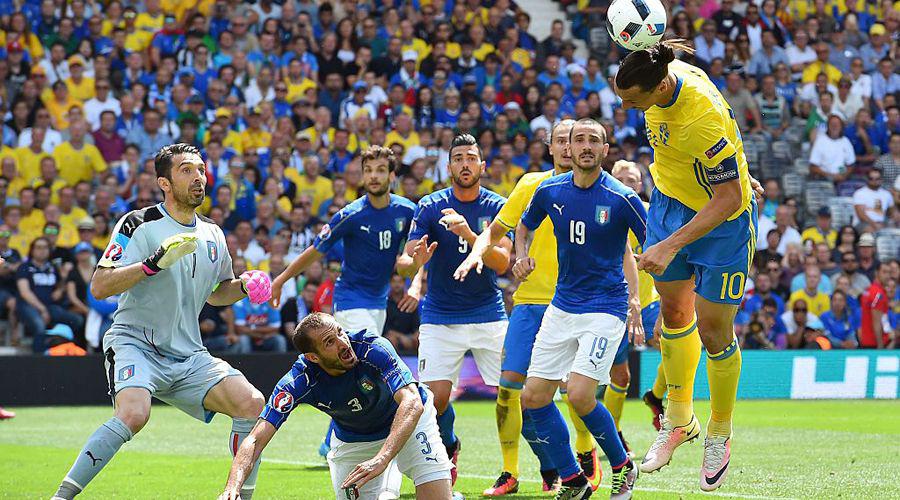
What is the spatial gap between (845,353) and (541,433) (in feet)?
37.2

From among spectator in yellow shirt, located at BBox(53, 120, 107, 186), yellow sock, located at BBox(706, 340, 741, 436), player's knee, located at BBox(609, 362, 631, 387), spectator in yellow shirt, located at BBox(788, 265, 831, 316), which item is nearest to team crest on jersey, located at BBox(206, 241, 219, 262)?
yellow sock, located at BBox(706, 340, 741, 436)

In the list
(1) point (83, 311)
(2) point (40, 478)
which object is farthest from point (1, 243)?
(2) point (40, 478)

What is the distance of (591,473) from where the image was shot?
998 centimetres

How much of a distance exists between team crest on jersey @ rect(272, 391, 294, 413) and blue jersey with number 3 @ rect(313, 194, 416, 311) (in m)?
4.57

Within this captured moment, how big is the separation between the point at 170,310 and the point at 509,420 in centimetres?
308

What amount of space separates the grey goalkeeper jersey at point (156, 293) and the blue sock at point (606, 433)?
2.84m

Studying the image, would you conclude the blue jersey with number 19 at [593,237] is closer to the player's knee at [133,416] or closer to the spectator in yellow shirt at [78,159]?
the player's knee at [133,416]

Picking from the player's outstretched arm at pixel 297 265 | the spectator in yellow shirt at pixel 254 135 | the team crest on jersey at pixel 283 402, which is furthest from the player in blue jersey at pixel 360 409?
the spectator in yellow shirt at pixel 254 135

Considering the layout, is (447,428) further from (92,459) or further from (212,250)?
(92,459)

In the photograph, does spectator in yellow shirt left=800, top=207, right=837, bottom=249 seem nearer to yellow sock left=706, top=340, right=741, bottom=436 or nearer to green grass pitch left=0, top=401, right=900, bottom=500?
green grass pitch left=0, top=401, right=900, bottom=500

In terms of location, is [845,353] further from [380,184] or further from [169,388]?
[169,388]

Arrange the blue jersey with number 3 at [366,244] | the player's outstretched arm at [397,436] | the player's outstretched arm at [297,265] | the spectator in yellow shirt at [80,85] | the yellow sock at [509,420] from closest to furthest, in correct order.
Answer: the player's outstretched arm at [397,436], the yellow sock at [509,420], the player's outstretched arm at [297,265], the blue jersey with number 3 at [366,244], the spectator in yellow shirt at [80,85]

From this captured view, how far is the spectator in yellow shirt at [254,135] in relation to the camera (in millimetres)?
20312

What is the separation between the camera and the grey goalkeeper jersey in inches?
332
